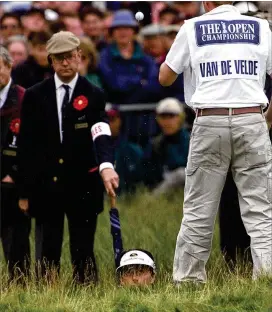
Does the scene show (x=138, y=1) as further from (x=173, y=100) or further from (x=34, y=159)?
(x=34, y=159)

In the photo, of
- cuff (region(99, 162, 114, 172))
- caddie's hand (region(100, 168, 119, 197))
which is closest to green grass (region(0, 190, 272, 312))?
caddie's hand (region(100, 168, 119, 197))

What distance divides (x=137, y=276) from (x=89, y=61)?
4.72 meters

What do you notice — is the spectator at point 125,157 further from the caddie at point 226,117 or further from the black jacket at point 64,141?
the caddie at point 226,117

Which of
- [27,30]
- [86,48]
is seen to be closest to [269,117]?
[86,48]

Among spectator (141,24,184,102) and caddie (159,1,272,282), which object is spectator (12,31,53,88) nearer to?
spectator (141,24,184,102)

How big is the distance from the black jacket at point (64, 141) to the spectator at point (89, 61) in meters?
3.20

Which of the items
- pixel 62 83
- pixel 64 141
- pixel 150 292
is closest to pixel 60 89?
pixel 62 83

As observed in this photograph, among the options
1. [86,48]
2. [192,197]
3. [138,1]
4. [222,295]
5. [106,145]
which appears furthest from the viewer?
[138,1]

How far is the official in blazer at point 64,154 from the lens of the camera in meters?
10.1

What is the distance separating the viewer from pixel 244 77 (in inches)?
356

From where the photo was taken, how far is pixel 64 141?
1013cm

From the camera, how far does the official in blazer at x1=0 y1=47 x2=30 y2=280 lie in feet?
35.8

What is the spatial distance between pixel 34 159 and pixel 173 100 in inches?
155

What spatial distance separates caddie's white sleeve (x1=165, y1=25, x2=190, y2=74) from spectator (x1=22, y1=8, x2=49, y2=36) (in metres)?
6.09
